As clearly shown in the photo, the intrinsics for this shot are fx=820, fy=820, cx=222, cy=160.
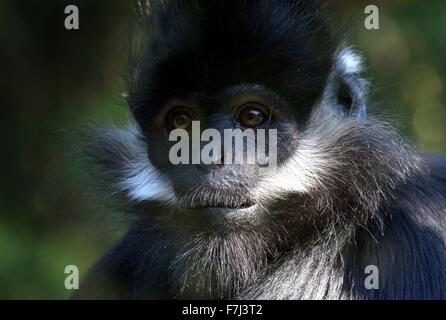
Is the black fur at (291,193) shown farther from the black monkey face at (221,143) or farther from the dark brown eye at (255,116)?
the dark brown eye at (255,116)

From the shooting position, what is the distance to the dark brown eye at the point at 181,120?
4.42 m

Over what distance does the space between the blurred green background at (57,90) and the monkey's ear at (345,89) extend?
2.94 metres

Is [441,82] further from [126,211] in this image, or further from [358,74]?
[126,211]

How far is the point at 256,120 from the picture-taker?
14.1ft

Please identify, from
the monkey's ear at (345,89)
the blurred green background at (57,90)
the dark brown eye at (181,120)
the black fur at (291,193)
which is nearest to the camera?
the black fur at (291,193)

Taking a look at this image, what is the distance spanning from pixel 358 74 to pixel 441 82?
422cm

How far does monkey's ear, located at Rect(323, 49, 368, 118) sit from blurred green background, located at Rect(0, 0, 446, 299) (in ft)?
9.64

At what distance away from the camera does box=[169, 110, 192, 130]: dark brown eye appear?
14.5ft

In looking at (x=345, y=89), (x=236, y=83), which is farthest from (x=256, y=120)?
(x=345, y=89)

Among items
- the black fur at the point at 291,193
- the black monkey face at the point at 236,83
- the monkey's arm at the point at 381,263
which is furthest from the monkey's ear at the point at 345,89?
the monkey's arm at the point at 381,263

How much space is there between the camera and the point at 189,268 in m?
4.26

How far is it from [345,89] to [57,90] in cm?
444

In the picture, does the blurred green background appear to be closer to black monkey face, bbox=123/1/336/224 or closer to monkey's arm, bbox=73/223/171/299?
monkey's arm, bbox=73/223/171/299
